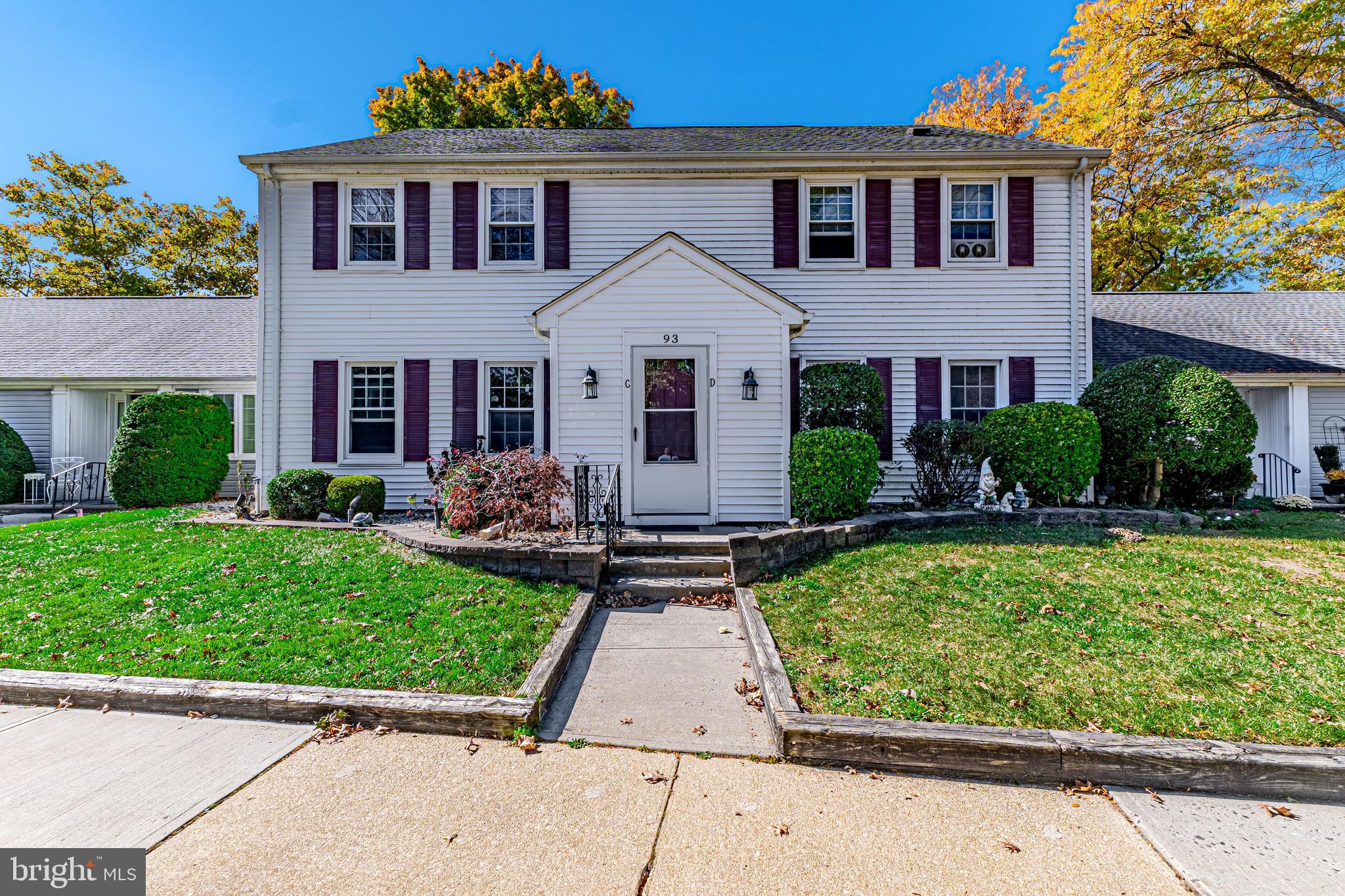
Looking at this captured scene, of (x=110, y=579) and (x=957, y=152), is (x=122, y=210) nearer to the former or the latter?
(x=110, y=579)

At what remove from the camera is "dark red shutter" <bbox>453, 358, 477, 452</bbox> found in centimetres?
952

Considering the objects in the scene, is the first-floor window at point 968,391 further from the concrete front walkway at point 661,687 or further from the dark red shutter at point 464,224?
the dark red shutter at point 464,224

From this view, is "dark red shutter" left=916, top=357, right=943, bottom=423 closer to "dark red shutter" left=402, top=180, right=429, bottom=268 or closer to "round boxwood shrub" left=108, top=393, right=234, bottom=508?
"dark red shutter" left=402, top=180, right=429, bottom=268

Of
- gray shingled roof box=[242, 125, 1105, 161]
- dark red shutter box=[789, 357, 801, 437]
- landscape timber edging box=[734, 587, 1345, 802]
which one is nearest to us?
landscape timber edging box=[734, 587, 1345, 802]

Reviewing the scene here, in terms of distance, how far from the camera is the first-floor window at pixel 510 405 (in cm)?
963

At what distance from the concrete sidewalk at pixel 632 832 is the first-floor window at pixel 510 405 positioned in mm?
6800

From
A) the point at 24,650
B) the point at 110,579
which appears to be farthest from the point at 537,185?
the point at 24,650

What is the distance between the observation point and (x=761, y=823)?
2.59 meters

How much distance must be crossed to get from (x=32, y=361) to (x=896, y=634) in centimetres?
1777

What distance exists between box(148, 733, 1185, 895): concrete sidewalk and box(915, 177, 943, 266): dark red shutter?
7.84 m

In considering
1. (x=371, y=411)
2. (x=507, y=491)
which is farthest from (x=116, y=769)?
(x=371, y=411)

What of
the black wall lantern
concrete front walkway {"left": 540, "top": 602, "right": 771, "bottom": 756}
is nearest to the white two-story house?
the black wall lantern

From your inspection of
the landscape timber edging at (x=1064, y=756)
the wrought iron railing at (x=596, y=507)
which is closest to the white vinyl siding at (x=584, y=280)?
the wrought iron railing at (x=596, y=507)

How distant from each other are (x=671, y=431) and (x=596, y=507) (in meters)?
1.83
